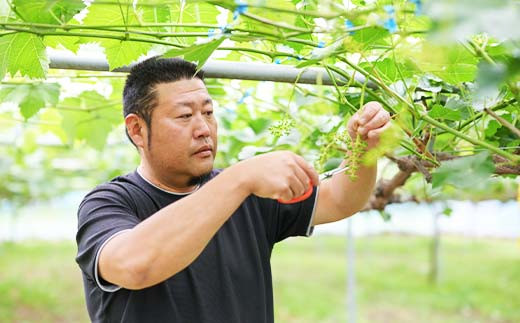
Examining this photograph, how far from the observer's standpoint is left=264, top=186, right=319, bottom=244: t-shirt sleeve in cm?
155

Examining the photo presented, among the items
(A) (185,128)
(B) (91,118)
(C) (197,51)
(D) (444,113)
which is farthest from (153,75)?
(B) (91,118)

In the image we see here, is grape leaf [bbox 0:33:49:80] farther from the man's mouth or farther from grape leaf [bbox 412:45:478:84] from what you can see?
grape leaf [bbox 412:45:478:84]

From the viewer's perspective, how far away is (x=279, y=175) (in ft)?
3.10

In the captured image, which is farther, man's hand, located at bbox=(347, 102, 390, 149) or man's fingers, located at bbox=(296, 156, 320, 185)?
man's hand, located at bbox=(347, 102, 390, 149)

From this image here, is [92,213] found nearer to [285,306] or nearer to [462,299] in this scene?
[285,306]

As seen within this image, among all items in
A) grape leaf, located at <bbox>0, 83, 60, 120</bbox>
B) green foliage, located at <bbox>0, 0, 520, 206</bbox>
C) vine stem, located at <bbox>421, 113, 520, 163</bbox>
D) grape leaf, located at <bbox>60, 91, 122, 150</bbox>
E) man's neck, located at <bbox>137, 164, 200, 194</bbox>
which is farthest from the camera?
grape leaf, located at <bbox>60, 91, 122, 150</bbox>

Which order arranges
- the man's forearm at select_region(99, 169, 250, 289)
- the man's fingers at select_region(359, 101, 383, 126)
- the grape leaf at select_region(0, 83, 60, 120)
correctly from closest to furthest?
the man's forearm at select_region(99, 169, 250, 289) < the man's fingers at select_region(359, 101, 383, 126) < the grape leaf at select_region(0, 83, 60, 120)

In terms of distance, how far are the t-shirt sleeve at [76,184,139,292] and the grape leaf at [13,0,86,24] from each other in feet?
1.13

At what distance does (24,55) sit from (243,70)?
38 cm

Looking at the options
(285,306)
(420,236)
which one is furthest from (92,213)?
(420,236)

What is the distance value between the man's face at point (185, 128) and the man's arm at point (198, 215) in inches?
12.2

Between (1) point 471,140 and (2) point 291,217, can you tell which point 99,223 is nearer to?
(2) point 291,217

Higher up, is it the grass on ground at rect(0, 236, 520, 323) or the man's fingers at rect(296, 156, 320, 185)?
the man's fingers at rect(296, 156, 320, 185)

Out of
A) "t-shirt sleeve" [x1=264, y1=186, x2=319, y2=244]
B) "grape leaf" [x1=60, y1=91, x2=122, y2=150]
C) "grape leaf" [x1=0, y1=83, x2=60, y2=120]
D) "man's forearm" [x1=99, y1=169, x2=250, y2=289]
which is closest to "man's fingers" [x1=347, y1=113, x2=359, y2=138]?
"man's forearm" [x1=99, y1=169, x2=250, y2=289]
